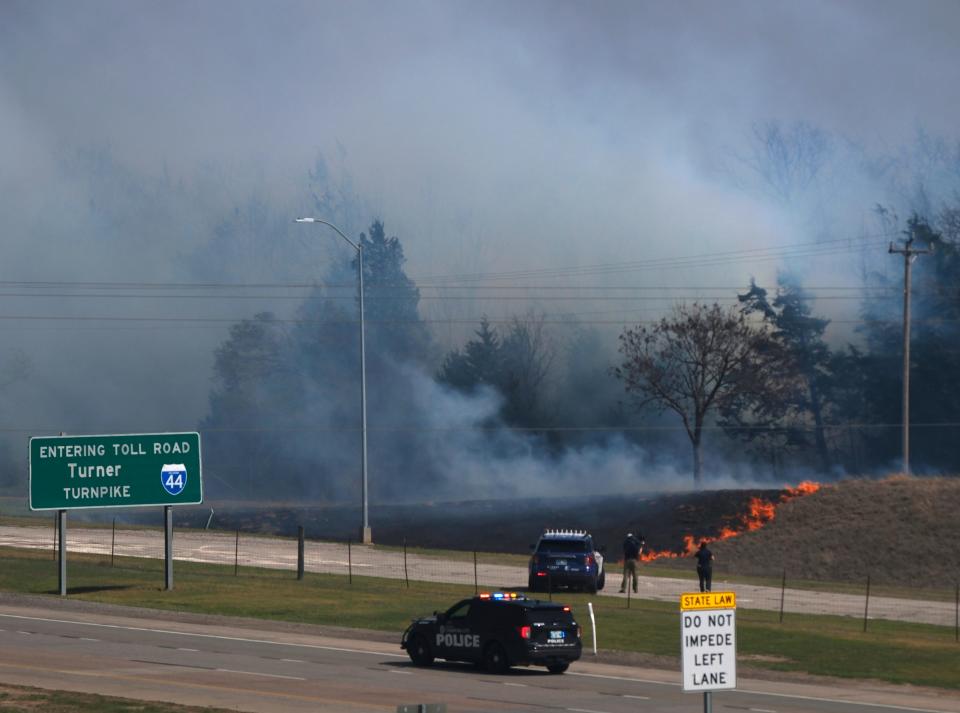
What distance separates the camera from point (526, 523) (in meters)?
80.5

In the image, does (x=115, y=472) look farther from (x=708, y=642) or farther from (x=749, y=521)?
(x=749, y=521)

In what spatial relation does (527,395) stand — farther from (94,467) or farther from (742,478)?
(94,467)

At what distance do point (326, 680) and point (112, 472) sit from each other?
19457 mm

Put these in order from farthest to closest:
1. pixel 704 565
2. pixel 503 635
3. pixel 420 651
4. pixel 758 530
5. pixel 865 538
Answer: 1. pixel 758 530
2. pixel 865 538
3. pixel 704 565
4. pixel 420 651
5. pixel 503 635

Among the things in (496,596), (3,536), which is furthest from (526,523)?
(496,596)

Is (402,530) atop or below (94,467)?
below

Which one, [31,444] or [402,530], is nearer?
[31,444]

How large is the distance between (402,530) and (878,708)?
185 ft

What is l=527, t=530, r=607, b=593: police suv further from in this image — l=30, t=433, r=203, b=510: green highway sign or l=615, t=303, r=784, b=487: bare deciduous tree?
l=615, t=303, r=784, b=487: bare deciduous tree

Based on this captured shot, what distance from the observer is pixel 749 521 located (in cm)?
6894

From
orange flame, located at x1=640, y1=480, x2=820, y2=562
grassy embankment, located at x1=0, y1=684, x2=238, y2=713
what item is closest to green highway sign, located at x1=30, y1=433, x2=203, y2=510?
grassy embankment, located at x1=0, y1=684, x2=238, y2=713

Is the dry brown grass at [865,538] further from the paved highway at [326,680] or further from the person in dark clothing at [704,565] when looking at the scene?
the paved highway at [326,680]

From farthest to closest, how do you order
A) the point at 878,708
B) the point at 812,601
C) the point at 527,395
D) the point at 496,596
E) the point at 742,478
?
the point at 527,395 → the point at 742,478 → the point at 812,601 → the point at 496,596 → the point at 878,708

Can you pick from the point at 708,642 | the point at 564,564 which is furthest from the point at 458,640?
the point at 708,642
